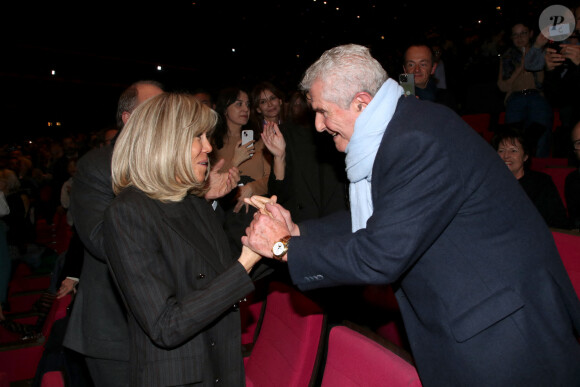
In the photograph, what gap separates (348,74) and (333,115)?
16 centimetres

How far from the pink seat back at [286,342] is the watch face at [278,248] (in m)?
0.53

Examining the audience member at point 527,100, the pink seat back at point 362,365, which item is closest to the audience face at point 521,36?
the audience member at point 527,100

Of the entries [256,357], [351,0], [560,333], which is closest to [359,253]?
[560,333]

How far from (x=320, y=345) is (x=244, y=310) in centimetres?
A: 133

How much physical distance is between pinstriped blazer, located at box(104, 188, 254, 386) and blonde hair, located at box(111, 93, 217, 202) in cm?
5

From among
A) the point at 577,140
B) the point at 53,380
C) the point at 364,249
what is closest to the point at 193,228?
the point at 364,249

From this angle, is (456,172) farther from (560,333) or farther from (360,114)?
(560,333)

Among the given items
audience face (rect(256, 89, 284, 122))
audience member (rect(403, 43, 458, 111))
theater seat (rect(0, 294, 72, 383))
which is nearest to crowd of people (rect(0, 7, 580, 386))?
theater seat (rect(0, 294, 72, 383))

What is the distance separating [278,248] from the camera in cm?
159

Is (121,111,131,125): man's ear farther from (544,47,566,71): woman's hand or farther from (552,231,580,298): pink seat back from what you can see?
(544,47,566,71): woman's hand

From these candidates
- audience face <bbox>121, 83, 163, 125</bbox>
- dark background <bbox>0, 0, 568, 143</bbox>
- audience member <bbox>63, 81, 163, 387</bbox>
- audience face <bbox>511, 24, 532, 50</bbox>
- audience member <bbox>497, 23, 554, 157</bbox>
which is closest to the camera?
audience member <bbox>63, 81, 163, 387</bbox>

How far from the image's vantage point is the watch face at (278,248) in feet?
5.18

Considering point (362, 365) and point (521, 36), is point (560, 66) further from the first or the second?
point (362, 365)

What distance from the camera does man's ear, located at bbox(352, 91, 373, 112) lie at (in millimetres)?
1587
